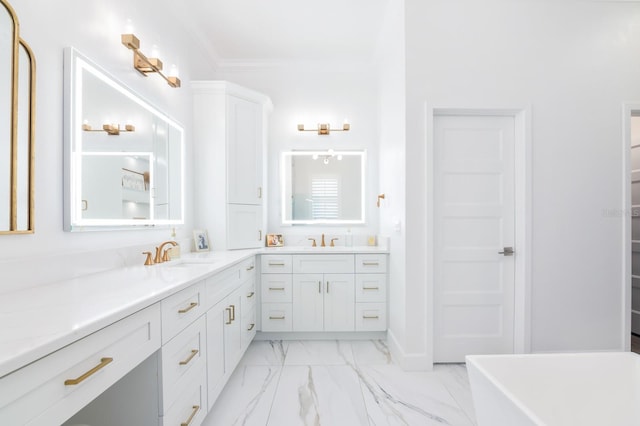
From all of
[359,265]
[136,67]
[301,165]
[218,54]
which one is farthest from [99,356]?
[218,54]

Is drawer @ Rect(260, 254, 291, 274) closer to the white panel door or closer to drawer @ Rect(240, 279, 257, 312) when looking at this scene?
drawer @ Rect(240, 279, 257, 312)

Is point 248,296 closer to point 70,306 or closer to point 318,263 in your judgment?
point 318,263

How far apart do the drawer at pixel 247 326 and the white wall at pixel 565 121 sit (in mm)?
1408

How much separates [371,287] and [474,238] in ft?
3.47

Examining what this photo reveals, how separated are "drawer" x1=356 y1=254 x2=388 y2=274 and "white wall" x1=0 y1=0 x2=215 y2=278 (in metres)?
1.85

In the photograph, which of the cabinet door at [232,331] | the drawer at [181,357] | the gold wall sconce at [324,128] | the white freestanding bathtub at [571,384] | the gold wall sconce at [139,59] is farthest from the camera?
the gold wall sconce at [324,128]

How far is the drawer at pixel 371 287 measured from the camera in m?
2.97

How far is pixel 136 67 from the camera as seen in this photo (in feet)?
6.67

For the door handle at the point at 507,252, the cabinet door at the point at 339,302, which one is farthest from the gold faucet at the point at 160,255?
the door handle at the point at 507,252

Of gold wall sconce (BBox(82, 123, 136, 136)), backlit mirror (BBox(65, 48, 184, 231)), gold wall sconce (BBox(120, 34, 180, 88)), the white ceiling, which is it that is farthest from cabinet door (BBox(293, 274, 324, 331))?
the white ceiling

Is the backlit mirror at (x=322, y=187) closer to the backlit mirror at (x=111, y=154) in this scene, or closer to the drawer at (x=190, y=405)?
the backlit mirror at (x=111, y=154)

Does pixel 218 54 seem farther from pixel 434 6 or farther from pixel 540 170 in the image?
pixel 540 170

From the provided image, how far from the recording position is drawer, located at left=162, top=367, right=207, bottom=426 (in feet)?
4.33

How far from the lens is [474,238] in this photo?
246cm
